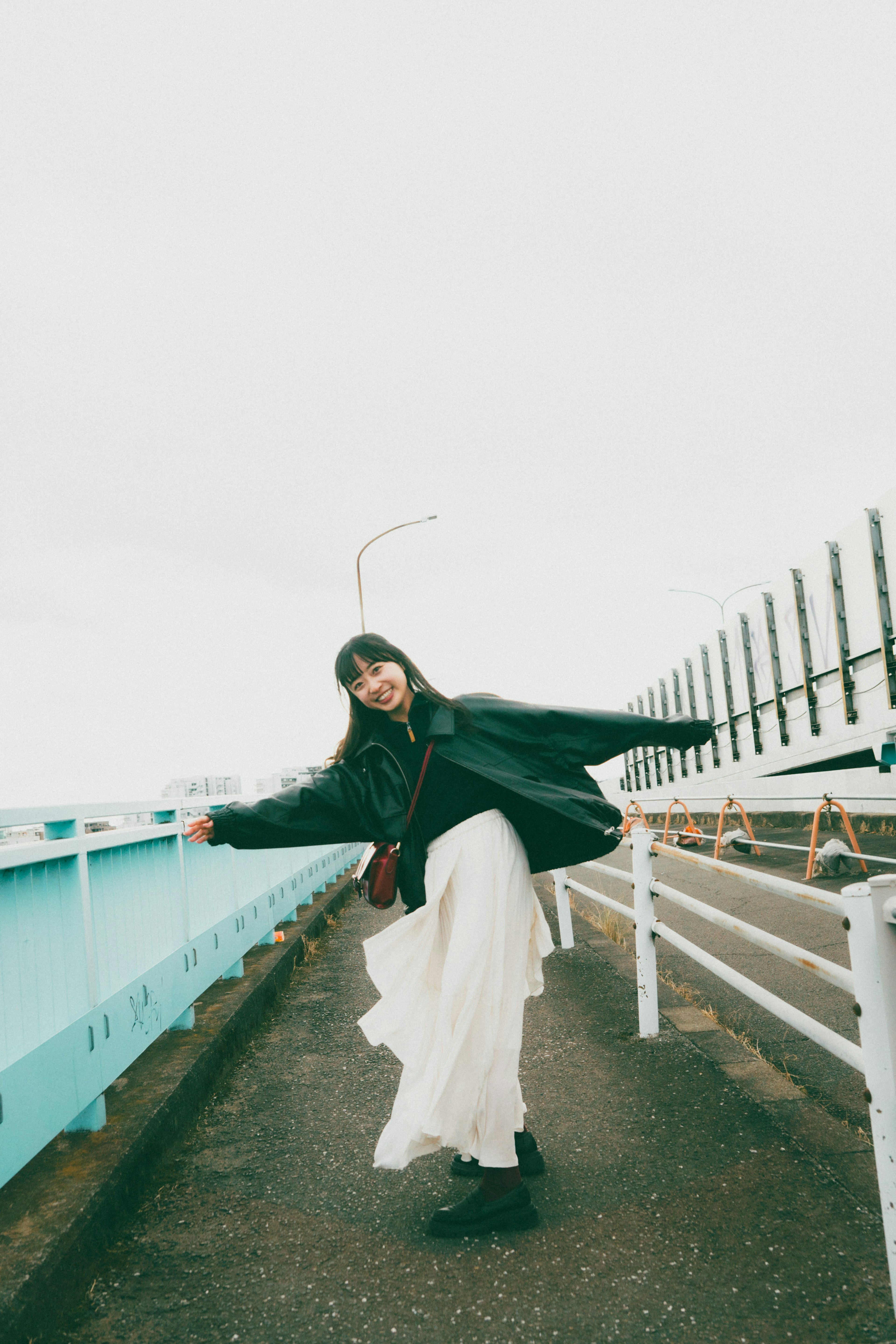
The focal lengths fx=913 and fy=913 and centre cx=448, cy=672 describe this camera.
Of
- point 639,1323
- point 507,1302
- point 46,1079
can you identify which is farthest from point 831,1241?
point 46,1079

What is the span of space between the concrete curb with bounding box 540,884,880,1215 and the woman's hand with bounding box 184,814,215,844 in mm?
2239

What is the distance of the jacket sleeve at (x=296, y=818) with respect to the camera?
304 centimetres

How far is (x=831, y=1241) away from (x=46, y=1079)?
237 centimetres

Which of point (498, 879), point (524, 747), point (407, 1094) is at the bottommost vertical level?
point (407, 1094)

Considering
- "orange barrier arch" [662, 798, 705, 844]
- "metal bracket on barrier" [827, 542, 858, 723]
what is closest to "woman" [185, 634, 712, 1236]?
"orange barrier arch" [662, 798, 705, 844]

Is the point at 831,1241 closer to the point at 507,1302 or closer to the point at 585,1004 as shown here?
the point at 507,1302

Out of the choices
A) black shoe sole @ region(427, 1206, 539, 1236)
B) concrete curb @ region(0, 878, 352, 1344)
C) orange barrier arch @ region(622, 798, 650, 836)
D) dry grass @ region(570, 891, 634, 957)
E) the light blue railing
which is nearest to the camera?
concrete curb @ region(0, 878, 352, 1344)

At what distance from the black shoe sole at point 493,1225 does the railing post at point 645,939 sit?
174cm

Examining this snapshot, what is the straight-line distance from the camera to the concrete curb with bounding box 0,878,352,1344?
7.73 feet

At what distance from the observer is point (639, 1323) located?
220cm

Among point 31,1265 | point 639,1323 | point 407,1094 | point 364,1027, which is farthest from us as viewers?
point 364,1027

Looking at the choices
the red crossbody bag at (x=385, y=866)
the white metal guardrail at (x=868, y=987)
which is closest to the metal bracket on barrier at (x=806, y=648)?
the white metal guardrail at (x=868, y=987)

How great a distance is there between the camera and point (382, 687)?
10.1 ft

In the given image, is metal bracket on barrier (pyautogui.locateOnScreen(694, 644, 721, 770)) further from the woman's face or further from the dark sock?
the dark sock
